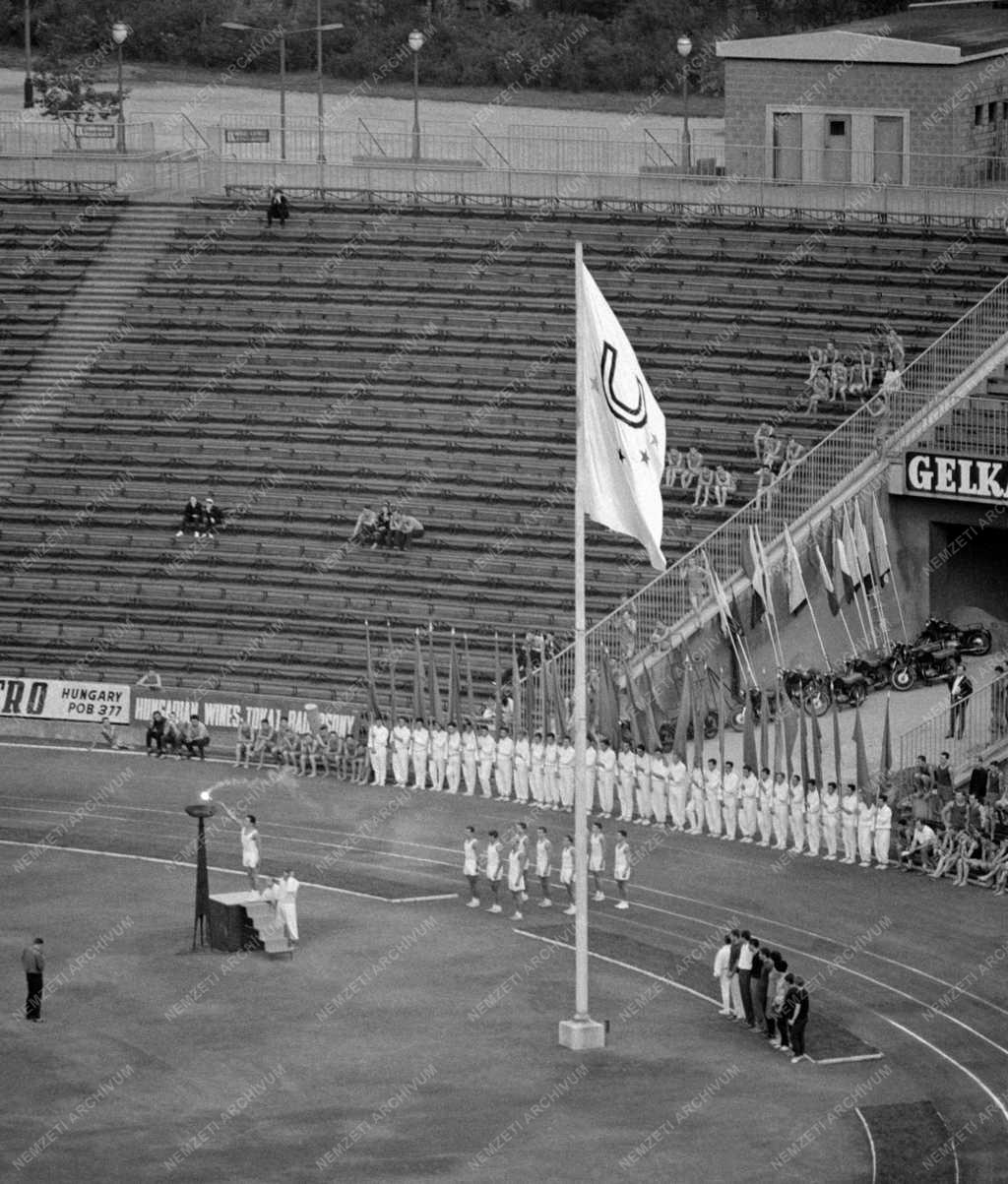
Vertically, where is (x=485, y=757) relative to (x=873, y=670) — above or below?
below

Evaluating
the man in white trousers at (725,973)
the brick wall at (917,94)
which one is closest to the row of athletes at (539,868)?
the man in white trousers at (725,973)

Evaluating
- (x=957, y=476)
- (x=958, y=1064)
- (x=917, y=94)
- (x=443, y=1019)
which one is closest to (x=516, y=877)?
(x=443, y=1019)

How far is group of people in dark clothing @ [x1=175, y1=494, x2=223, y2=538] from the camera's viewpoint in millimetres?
64250

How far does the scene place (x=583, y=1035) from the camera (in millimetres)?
38469

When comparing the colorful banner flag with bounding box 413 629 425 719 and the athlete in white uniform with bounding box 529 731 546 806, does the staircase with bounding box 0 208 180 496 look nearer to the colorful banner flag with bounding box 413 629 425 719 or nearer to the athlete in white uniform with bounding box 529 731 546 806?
the colorful banner flag with bounding box 413 629 425 719

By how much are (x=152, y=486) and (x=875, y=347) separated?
16824 mm

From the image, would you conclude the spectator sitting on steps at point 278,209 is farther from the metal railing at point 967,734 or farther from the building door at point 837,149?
the metal railing at point 967,734

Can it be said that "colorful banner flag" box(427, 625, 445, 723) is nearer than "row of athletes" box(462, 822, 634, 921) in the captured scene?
No

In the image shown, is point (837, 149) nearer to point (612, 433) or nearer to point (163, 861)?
point (163, 861)

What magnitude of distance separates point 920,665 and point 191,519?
17547 millimetres

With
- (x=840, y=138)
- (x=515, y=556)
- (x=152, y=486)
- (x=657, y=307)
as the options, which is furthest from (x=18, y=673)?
(x=840, y=138)

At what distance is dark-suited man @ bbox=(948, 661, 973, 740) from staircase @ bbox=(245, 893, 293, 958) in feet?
45.0

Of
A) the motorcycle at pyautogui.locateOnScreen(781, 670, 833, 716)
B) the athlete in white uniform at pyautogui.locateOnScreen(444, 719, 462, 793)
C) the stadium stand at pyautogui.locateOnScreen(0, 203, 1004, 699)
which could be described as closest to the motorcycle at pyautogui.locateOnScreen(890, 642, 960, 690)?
the motorcycle at pyautogui.locateOnScreen(781, 670, 833, 716)

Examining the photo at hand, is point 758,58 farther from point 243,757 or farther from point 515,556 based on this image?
point 243,757
